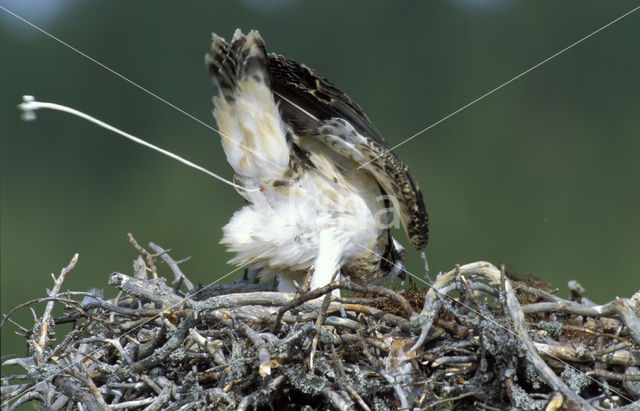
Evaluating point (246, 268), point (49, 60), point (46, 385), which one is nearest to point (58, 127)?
point (49, 60)

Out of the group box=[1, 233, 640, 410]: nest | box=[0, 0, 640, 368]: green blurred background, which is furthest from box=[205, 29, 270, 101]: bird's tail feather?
box=[0, 0, 640, 368]: green blurred background

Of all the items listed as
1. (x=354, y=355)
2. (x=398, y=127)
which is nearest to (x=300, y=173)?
(x=354, y=355)

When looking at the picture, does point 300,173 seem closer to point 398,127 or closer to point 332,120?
point 332,120

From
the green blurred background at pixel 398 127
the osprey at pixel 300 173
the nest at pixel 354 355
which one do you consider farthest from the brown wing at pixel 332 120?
the green blurred background at pixel 398 127

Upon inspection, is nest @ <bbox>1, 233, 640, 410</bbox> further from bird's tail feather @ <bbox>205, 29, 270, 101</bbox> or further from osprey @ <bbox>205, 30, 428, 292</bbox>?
bird's tail feather @ <bbox>205, 29, 270, 101</bbox>

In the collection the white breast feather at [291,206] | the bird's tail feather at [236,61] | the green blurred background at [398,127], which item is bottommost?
the white breast feather at [291,206]

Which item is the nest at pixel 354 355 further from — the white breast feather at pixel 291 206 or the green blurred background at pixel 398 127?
the green blurred background at pixel 398 127
